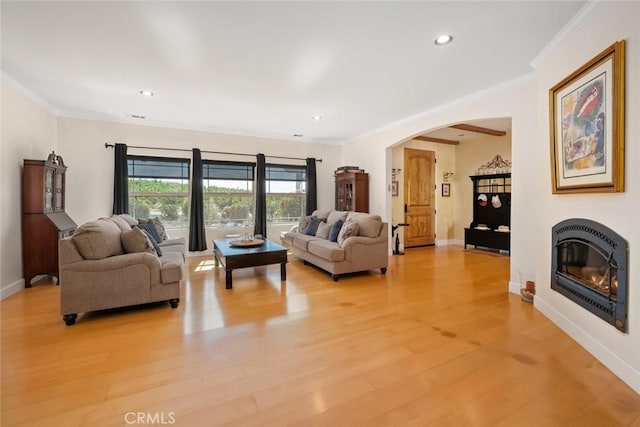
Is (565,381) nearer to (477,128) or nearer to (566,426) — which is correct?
(566,426)

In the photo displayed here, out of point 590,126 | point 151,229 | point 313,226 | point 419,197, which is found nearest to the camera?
point 590,126

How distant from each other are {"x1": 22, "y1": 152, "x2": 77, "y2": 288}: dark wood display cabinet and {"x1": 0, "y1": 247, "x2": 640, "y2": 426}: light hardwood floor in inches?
18.8

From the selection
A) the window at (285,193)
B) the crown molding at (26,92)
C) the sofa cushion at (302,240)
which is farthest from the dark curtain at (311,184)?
the crown molding at (26,92)

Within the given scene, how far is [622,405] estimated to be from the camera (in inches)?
61.9

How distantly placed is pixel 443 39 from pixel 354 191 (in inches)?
146

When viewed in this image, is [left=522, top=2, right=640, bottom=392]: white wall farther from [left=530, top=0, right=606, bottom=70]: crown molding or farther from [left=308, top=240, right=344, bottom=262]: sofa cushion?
[left=308, top=240, right=344, bottom=262]: sofa cushion

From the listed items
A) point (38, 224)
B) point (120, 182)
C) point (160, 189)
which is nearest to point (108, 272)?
point (38, 224)

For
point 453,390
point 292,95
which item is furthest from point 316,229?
point 453,390

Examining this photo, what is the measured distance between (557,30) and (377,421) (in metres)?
3.28

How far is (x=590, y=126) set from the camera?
210 cm

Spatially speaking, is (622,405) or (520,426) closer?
(520,426)

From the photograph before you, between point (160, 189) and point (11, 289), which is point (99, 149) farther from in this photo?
point (11, 289)

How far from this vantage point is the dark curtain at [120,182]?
4910 mm

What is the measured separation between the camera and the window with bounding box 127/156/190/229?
5.23 m
